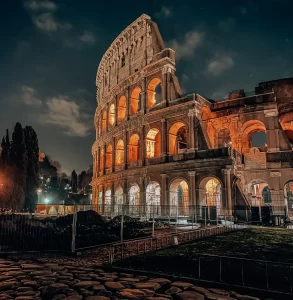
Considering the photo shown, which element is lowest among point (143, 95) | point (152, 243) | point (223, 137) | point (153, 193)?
point (152, 243)

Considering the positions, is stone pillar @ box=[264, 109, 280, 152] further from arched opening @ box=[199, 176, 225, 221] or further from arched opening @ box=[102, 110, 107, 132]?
arched opening @ box=[102, 110, 107, 132]

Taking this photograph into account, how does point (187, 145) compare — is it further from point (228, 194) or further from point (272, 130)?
point (272, 130)

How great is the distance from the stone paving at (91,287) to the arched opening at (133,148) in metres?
22.2

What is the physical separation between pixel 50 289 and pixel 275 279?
3.99 meters

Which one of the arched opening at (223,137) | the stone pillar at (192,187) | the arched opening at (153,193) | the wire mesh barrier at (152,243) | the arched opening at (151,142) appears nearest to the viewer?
the wire mesh barrier at (152,243)

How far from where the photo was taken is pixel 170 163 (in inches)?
899

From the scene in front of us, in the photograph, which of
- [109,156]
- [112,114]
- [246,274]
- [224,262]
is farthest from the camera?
[112,114]

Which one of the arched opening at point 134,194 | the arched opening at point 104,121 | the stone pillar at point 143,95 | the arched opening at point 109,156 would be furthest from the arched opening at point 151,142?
the arched opening at point 104,121

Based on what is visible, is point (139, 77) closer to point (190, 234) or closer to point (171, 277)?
point (190, 234)

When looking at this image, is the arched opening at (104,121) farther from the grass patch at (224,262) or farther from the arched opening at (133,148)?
the grass patch at (224,262)

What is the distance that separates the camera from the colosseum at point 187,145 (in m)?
19.8

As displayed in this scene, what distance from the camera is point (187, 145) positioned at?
22.6m

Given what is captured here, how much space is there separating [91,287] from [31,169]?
91.2ft

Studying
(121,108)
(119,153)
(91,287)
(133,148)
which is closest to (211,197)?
(133,148)
